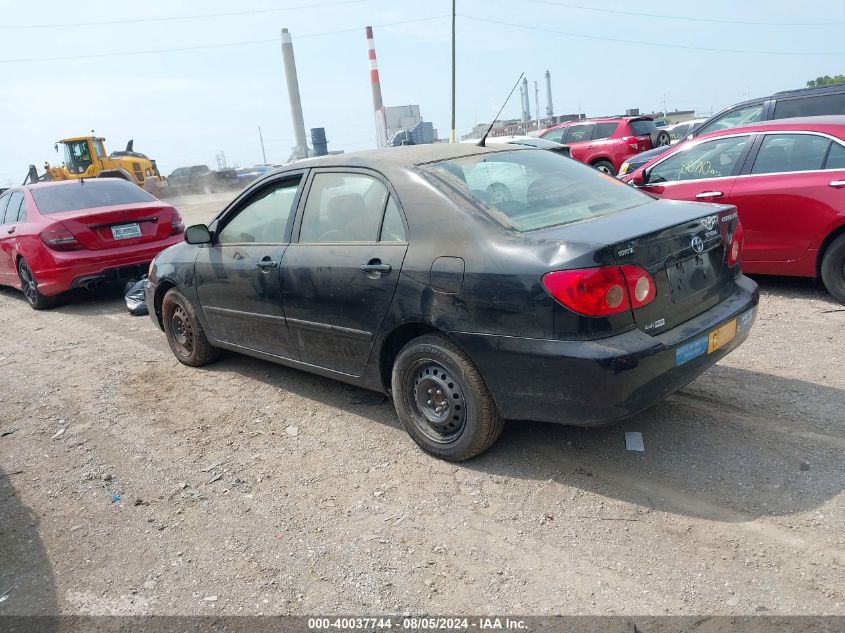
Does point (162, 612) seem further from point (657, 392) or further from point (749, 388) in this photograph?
point (749, 388)

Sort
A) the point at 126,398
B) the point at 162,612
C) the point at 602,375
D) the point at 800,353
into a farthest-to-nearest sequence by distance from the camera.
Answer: the point at 126,398, the point at 800,353, the point at 602,375, the point at 162,612

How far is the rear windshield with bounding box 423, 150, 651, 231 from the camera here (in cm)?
357

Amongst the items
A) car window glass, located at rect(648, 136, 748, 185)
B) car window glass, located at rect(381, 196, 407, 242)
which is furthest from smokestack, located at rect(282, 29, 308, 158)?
car window glass, located at rect(381, 196, 407, 242)

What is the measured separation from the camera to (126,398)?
203 inches

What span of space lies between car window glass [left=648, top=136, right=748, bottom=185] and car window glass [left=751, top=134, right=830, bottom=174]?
24 cm

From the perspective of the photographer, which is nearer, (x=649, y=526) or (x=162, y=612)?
(x=162, y=612)

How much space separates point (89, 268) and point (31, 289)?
1.28 m

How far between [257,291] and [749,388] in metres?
3.24

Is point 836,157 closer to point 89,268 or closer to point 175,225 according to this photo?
point 175,225

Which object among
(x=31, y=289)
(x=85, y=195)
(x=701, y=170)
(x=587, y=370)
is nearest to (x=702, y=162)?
(x=701, y=170)

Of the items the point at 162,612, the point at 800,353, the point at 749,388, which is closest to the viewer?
the point at 162,612

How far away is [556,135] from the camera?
1819 cm

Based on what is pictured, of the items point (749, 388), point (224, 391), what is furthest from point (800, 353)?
point (224, 391)

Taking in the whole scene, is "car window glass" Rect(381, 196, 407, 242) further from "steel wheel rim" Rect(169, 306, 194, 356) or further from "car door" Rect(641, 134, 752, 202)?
"car door" Rect(641, 134, 752, 202)
